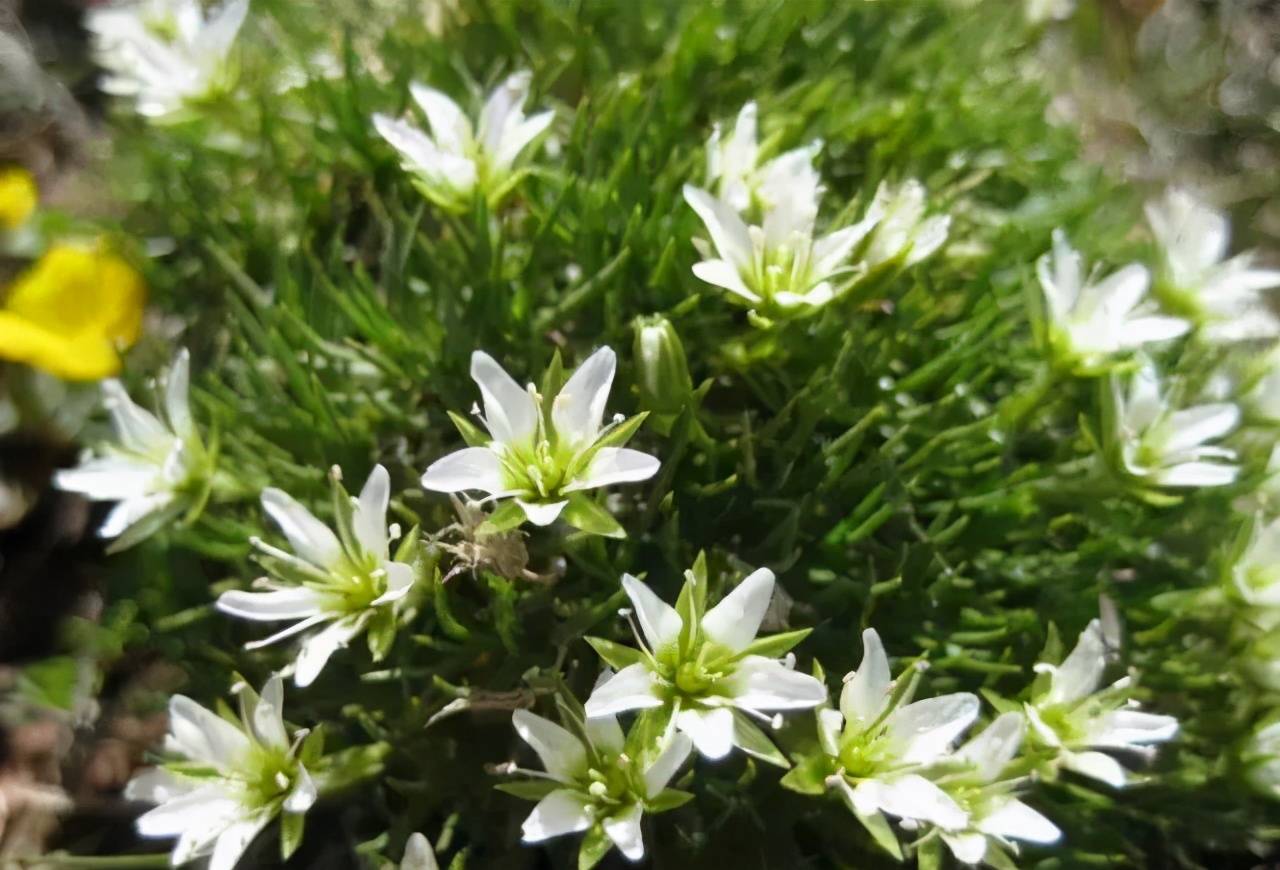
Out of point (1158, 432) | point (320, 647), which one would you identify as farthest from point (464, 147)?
point (1158, 432)

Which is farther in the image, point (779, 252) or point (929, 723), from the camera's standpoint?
point (779, 252)

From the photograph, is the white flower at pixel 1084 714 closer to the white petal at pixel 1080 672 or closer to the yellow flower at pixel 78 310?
the white petal at pixel 1080 672

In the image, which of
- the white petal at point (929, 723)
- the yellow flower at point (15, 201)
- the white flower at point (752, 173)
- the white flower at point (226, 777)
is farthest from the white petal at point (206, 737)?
the yellow flower at point (15, 201)

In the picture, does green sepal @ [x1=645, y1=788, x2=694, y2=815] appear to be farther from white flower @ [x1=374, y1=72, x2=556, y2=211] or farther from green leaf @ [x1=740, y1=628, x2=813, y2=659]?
white flower @ [x1=374, y1=72, x2=556, y2=211]

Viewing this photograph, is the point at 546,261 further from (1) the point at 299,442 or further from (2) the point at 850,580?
(2) the point at 850,580

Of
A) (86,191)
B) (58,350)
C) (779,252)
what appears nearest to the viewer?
(779,252)

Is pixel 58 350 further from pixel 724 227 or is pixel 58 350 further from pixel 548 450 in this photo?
pixel 724 227

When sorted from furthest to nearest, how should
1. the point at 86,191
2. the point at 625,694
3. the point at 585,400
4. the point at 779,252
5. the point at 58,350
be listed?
the point at 86,191 → the point at 58,350 → the point at 779,252 → the point at 585,400 → the point at 625,694

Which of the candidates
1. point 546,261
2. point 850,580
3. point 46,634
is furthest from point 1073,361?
point 46,634
